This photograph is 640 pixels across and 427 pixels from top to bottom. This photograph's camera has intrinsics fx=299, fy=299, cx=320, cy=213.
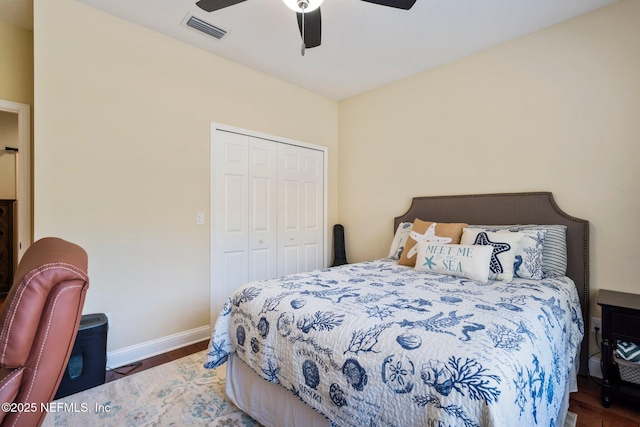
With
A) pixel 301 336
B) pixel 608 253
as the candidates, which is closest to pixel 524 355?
pixel 301 336

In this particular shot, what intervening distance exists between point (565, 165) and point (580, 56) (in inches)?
32.8

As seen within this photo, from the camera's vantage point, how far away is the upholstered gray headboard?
2238 millimetres

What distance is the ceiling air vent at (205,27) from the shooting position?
2388 millimetres

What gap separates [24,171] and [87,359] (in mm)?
1520

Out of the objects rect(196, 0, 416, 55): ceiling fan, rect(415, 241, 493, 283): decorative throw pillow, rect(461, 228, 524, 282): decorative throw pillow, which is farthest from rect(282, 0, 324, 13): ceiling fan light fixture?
rect(461, 228, 524, 282): decorative throw pillow

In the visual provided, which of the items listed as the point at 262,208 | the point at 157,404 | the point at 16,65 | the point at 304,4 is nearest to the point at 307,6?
the point at 304,4

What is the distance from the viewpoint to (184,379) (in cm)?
216

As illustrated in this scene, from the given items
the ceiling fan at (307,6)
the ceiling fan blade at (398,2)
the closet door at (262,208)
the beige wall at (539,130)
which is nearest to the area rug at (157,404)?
the closet door at (262,208)

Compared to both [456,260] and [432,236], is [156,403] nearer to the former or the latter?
[456,260]

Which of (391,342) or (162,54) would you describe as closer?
(391,342)

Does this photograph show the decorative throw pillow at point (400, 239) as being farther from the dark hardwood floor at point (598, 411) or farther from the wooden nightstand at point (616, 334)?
the dark hardwood floor at point (598, 411)

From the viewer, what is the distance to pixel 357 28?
247 cm

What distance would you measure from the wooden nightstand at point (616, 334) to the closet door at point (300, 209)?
107 inches

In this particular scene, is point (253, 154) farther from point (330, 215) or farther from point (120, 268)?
point (120, 268)
